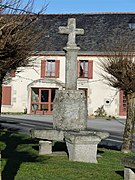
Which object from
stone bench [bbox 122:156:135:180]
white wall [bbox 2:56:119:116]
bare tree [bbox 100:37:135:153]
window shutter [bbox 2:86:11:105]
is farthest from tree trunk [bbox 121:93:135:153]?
window shutter [bbox 2:86:11:105]

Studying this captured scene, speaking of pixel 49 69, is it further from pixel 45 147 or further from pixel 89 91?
pixel 45 147

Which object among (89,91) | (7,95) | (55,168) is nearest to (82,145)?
(55,168)

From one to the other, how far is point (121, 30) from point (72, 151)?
26297mm

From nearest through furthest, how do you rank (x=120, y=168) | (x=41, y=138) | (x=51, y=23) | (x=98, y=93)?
1. (x=120, y=168)
2. (x=41, y=138)
3. (x=98, y=93)
4. (x=51, y=23)

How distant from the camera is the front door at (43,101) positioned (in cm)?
3534

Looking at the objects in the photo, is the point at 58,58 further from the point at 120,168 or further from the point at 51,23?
the point at 120,168

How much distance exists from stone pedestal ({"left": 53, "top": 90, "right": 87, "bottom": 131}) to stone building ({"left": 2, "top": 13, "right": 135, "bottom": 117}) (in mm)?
23011

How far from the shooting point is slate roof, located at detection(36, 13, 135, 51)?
34781mm

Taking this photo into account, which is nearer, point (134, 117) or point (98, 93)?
point (134, 117)

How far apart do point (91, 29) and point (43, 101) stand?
671 cm

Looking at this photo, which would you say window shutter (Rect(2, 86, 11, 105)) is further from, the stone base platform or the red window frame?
the stone base platform

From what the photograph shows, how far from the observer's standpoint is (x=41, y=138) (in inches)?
421

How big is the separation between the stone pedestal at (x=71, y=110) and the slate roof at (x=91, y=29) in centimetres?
2312

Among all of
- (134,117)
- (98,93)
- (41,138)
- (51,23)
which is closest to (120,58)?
(134,117)
